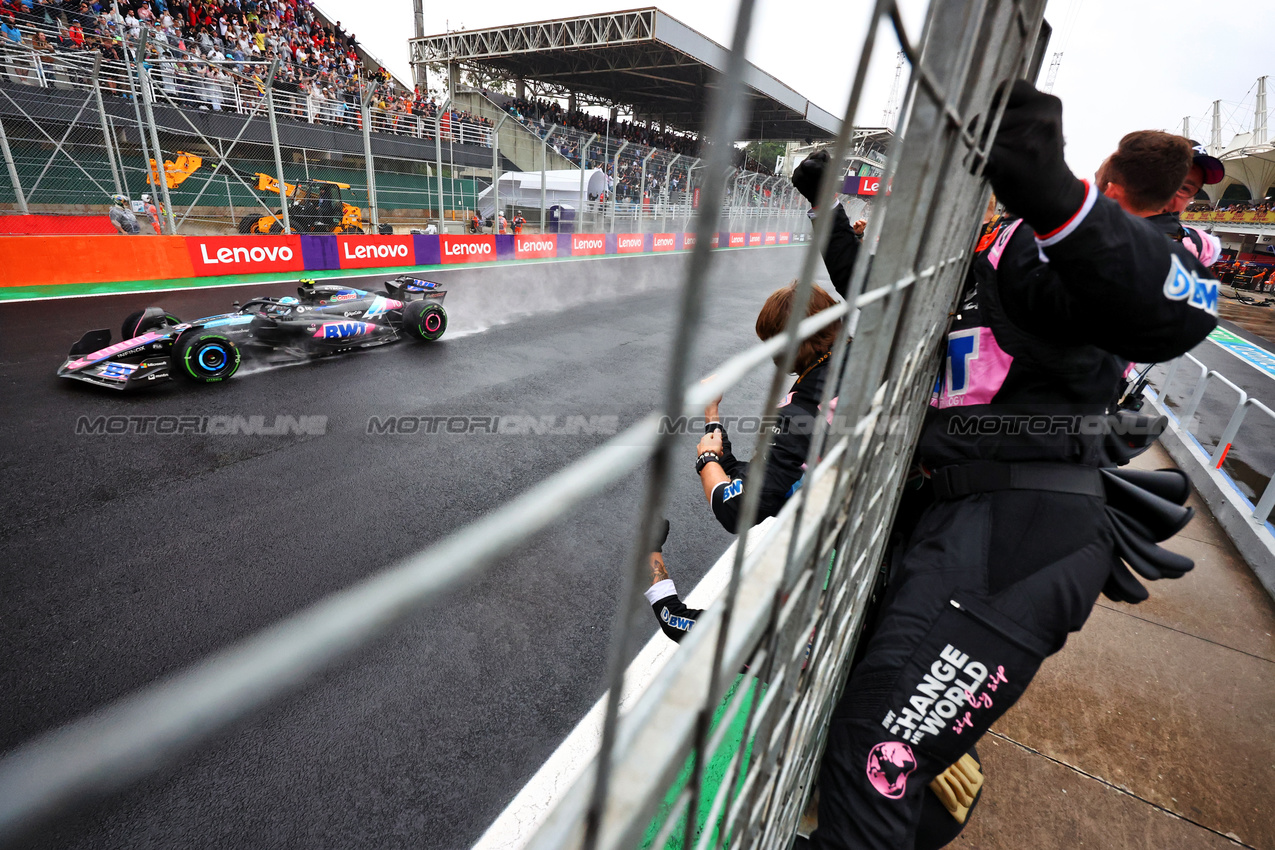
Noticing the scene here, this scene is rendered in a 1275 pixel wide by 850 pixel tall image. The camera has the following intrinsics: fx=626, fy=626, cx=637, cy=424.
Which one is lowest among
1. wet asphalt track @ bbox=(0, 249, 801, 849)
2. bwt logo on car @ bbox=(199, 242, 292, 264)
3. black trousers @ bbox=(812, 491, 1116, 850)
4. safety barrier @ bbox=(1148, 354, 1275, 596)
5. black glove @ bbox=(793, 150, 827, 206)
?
wet asphalt track @ bbox=(0, 249, 801, 849)

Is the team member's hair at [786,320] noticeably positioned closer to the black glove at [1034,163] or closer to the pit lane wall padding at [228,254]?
the black glove at [1034,163]

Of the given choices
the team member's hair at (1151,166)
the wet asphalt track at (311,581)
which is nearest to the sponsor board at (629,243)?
the wet asphalt track at (311,581)

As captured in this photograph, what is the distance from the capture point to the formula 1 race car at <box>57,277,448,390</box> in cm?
530

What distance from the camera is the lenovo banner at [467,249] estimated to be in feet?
46.2

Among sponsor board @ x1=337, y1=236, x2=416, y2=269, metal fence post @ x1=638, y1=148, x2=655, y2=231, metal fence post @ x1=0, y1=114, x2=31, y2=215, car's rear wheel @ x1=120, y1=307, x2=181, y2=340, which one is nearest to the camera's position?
car's rear wheel @ x1=120, y1=307, x2=181, y2=340

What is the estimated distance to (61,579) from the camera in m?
3.11

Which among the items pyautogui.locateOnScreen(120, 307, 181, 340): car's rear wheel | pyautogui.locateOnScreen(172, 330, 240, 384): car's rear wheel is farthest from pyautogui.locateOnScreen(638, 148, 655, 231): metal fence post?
pyautogui.locateOnScreen(172, 330, 240, 384): car's rear wheel

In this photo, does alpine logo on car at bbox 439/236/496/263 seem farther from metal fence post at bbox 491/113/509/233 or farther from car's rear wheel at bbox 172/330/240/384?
car's rear wheel at bbox 172/330/240/384

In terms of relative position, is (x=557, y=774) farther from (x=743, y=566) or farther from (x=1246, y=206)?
(x=1246, y=206)

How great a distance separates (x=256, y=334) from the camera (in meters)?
6.31

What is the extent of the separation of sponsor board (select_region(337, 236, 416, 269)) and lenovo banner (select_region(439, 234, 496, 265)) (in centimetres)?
80

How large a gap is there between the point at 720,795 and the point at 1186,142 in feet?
7.78

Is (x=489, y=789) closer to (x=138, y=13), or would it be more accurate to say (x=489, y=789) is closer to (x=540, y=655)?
(x=540, y=655)

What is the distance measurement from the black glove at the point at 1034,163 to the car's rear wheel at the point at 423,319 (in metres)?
7.16
